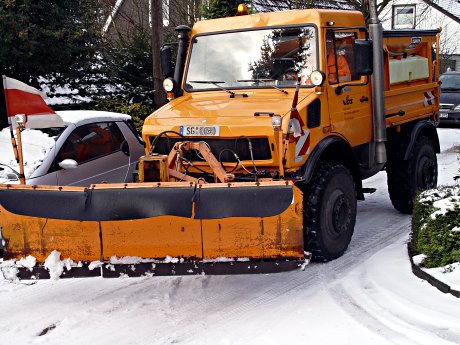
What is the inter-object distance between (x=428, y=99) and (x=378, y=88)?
1902mm

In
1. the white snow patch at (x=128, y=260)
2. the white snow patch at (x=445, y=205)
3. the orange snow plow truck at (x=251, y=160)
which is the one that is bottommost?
the white snow patch at (x=128, y=260)

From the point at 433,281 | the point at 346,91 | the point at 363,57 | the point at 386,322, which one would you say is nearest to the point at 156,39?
the point at 346,91

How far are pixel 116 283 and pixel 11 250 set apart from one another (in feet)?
3.59

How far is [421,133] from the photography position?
344 inches

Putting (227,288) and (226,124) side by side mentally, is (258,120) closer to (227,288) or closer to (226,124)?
(226,124)

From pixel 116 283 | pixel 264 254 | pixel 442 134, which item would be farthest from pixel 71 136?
pixel 442 134

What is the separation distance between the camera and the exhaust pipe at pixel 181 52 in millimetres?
7414

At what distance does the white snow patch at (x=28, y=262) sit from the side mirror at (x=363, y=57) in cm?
365

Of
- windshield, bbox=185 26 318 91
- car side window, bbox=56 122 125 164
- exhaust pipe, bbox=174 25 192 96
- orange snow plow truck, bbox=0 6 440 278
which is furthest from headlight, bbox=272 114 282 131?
car side window, bbox=56 122 125 164

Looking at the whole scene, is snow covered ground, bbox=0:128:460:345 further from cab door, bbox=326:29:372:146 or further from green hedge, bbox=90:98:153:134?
green hedge, bbox=90:98:153:134

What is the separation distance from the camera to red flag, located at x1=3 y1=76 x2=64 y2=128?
5.90 metres

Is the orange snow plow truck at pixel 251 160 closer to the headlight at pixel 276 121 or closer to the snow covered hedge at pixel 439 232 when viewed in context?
the headlight at pixel 276 121

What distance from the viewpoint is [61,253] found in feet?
17.8

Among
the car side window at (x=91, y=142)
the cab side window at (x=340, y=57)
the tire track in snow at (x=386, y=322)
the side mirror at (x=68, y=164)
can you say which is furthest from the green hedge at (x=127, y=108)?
the tire track in snow at (x=386, y=322)
